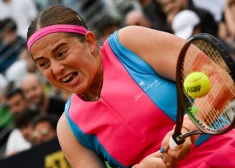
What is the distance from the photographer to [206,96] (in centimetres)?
312

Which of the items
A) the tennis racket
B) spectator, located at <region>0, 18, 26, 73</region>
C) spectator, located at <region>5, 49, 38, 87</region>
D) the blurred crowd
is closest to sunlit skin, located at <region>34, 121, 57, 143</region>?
the blurred crowd

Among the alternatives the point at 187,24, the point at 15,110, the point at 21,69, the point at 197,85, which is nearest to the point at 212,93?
the point at 197,85

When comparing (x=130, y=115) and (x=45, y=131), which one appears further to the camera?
(x=45, y=131)

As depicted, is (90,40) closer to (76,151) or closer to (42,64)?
(42,64)

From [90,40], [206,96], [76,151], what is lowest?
[76,151]

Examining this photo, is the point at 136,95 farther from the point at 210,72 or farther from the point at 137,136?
the point at 210,72

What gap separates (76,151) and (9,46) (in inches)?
204

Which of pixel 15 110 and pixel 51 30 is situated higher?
pixel 51 30

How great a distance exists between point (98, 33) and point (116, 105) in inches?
190

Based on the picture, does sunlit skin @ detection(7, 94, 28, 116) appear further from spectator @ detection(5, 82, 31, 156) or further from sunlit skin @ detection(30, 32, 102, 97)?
sunlit skin @ detection(30, 32, 102, 97)

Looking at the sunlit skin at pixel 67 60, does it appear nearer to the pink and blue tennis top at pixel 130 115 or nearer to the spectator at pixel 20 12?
the pink and blue tennis top at pixel 130 115

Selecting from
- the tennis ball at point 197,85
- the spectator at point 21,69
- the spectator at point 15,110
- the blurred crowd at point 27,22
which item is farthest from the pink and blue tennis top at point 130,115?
the spectator at point 21,69

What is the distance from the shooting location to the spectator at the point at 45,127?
705 centimetres

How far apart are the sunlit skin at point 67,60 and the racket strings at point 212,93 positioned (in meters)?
0.61
